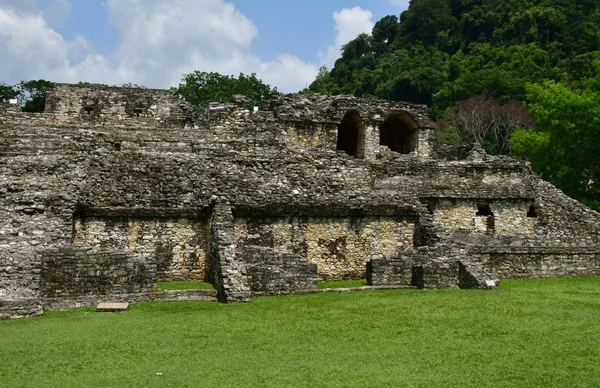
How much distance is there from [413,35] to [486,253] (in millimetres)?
78651

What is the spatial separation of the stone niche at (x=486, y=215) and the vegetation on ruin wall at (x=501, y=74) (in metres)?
8.37

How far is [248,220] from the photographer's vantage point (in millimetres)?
15164

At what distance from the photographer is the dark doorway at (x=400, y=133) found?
26.9m

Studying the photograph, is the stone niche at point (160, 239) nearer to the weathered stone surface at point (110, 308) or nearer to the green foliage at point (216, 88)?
the weathered stone surface at point (110, 308)

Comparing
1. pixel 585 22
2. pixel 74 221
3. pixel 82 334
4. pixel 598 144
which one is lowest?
pixel 82 334

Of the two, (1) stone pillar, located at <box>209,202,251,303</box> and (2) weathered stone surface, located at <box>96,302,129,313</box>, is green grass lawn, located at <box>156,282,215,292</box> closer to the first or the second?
(1) stone pillar, located at <box>209,202,251,303</box>

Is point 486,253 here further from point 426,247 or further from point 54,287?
point 54,287

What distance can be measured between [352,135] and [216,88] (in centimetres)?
3033

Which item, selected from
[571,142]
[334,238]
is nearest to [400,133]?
[571,142]

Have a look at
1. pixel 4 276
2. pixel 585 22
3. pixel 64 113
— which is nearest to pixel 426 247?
pixel 4 276

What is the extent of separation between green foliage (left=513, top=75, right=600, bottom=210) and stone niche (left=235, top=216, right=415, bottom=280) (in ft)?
45.5

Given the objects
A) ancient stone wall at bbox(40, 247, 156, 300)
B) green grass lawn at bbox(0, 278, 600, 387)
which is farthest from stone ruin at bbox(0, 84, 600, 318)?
green grass lawn at bbox(0, 278, 600, 387)

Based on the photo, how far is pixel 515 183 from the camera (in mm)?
20078

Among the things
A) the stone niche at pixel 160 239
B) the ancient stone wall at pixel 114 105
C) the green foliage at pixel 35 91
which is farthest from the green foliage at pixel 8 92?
the stone niche at pixel 160 239
